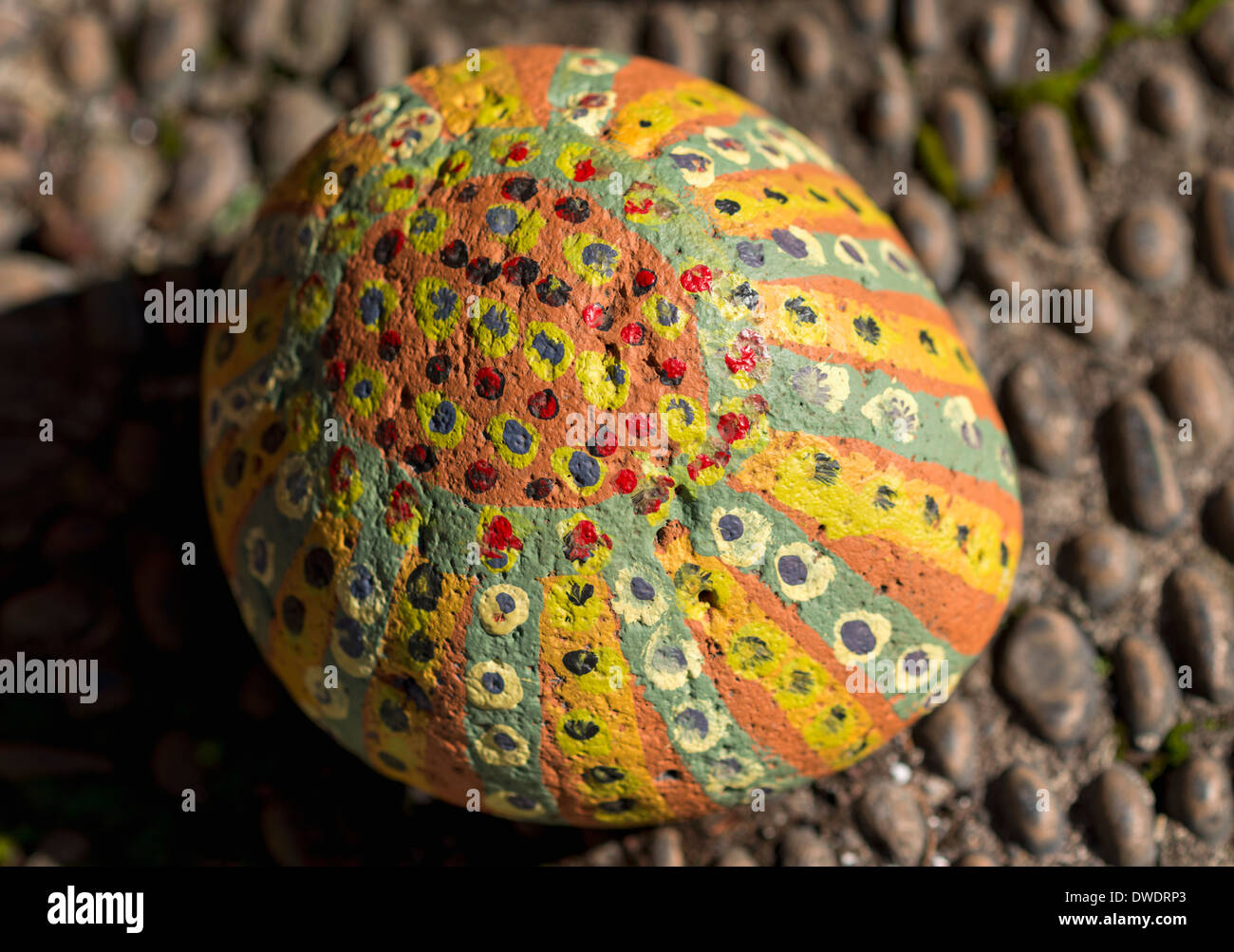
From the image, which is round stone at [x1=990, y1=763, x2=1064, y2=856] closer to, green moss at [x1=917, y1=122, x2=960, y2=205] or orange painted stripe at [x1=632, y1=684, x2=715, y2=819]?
orange painted stripe at [x1=632, y1=684, x2=715, y2=819]

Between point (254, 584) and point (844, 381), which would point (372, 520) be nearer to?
point (254, 584)

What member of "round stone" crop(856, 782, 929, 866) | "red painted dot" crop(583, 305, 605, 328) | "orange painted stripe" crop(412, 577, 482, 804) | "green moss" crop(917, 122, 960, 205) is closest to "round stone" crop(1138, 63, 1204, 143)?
"green moss" crop(917, 122, 960, 205)

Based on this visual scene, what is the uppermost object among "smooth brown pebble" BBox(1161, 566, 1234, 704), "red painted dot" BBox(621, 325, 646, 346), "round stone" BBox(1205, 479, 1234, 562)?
"red painted dot" BBox(621, 325, 646, 346)

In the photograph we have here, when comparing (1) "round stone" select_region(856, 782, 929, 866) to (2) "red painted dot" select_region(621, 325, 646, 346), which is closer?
(2) "red painted dot" select_region(621, 325, 646, 346)

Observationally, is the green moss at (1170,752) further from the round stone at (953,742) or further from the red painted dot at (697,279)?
the red painted dot at (697,279)

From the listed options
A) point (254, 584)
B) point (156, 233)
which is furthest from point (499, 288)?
point (156, 233)

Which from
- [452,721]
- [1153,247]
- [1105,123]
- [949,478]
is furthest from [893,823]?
[1105,123]

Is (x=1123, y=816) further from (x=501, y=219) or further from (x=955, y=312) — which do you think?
(x=501, y=219)

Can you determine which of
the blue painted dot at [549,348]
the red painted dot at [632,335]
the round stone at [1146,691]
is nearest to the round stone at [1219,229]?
the round stone at [1146,691]
